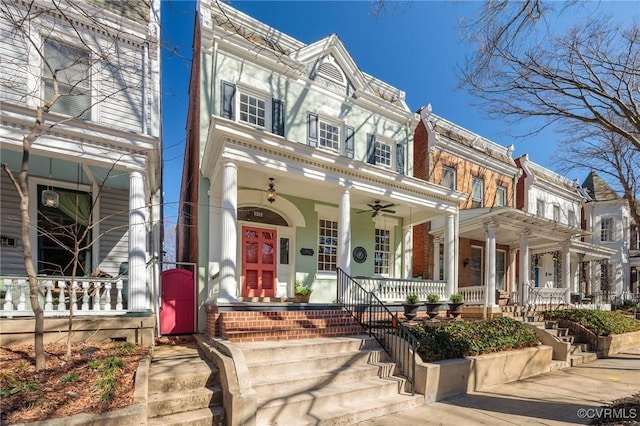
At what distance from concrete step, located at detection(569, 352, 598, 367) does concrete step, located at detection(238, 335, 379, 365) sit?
230 inches

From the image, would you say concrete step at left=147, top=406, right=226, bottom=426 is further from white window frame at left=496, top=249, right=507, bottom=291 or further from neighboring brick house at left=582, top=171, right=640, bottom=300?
neighboring brick house at left=582, top=171, right=640, bottom=300

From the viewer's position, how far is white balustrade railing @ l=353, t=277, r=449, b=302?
9491 millimetres

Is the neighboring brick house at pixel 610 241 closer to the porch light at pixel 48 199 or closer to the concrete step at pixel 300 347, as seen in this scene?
the concrete step at pixel 300 347

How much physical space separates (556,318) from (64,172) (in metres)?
14.6

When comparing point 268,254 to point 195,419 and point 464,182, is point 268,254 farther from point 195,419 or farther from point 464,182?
point 464,182

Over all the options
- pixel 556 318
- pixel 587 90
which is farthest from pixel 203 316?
pixel 556 318

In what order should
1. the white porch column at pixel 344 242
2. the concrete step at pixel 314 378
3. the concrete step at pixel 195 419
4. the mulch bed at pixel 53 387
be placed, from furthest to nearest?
the white porch column at pixel 344 242
the concrete step at pixel 314 378
the concrete step at pixel 195 419
the mulch bed at pixel 53 387

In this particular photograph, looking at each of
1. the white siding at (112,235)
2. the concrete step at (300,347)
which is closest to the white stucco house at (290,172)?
the concrete step at (300,347)

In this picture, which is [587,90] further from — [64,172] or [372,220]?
[64,172]

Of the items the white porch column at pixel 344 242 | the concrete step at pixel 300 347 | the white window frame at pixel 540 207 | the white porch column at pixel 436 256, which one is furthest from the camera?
the white window frame at pixel 540 207

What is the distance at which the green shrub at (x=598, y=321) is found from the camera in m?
10.2

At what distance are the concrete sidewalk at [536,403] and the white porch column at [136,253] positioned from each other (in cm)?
485

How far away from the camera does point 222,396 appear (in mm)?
4508

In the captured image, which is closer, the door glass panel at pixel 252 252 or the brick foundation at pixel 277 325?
the brick foundation at pixel 277 325
